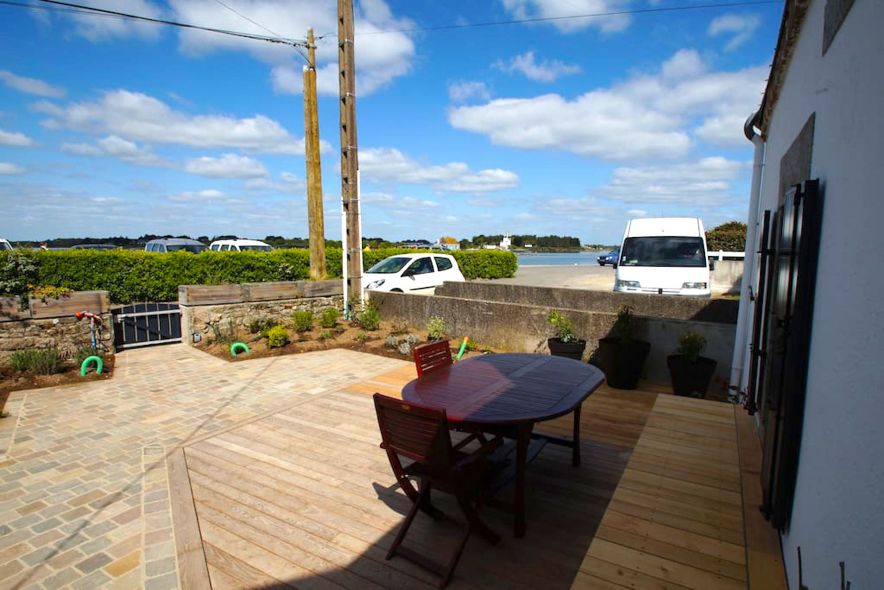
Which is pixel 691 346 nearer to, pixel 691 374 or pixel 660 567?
pixel 691 374

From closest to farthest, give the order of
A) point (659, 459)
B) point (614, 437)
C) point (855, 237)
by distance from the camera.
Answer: point (855, 237)
point (659, 459)
point (614, 437)

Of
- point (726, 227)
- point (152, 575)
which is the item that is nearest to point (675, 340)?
point (152, 575)

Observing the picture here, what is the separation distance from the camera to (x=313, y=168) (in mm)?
11562

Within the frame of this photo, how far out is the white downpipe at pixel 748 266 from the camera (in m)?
5.19

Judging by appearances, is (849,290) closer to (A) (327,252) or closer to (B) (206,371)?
(B) (206,371)

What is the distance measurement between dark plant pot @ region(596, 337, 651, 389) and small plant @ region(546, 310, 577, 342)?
717 millimetres

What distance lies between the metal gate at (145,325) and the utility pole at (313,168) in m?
3.38

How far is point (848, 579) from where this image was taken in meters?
1.24

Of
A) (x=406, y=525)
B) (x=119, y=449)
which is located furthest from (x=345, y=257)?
(x=406, y=525)

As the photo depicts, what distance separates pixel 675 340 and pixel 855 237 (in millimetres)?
5341

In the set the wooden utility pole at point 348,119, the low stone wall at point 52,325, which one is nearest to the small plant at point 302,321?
the wooden utility pole at point 348,119

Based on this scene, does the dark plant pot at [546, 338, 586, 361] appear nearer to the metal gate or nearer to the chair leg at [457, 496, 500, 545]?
the chair leg at [457, 496, 500, 545]

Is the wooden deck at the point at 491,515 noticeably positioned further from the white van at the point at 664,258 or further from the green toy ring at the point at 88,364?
the white van at the point at 664,258

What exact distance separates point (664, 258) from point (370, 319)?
651 centimetres
